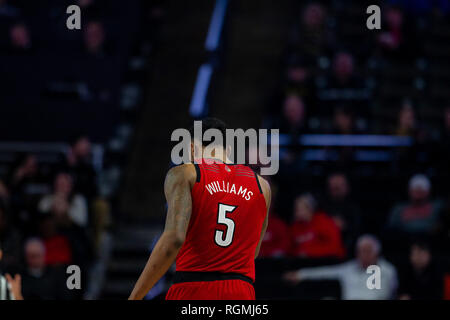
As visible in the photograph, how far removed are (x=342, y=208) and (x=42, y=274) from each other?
11.7 feet

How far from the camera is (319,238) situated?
8.50m

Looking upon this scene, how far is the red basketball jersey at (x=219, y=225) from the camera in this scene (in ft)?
13.1

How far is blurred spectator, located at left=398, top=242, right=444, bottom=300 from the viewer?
7711mm

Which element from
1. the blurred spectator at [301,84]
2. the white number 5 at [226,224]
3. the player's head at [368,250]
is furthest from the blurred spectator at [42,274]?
the blurred spectator at [301,84]

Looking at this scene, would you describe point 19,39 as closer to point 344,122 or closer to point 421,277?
point 344,122

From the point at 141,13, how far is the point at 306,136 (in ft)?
18.0

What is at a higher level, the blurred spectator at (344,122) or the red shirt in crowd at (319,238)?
the blurred spectator at (344,122)

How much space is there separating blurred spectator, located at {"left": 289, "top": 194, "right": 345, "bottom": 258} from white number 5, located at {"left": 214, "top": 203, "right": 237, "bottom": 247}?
4458 mm


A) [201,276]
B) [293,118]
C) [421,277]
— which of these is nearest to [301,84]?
[293,118]

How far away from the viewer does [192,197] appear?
3.97 metres

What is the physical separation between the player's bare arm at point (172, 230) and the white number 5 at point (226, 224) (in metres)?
0.20

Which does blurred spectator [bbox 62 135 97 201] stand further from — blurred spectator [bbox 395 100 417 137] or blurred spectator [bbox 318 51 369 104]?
blurred spectator [bbox 395 100 417 137]

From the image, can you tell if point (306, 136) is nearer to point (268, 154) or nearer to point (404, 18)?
point (268, 154)

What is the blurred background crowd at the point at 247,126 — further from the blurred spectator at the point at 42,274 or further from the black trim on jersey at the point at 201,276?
the black trim on jersey at the point at 201,276
